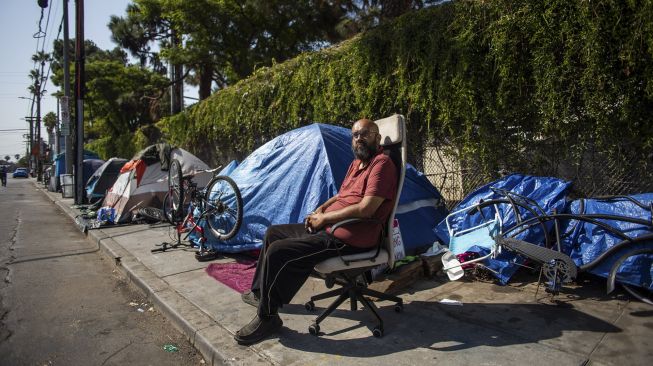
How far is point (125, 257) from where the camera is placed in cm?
617

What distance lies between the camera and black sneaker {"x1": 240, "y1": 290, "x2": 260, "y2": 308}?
12.5 feet

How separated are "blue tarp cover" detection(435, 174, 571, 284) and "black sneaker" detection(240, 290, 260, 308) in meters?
2.31

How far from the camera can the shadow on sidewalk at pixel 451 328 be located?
3.05 meters

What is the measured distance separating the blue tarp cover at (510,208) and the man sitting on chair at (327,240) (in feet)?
5.56

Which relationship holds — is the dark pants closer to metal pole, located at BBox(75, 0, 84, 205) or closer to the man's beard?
the man's beard

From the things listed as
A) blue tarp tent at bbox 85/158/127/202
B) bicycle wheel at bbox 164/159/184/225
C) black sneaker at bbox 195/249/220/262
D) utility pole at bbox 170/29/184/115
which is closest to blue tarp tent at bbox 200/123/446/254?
black sneaker at bbox 195/249/220/262

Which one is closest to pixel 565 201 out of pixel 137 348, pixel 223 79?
pixel 137 348

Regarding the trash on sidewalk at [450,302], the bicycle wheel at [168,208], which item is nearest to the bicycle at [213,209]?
the bicycle wheel at [168,208]

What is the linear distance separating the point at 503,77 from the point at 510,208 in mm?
1655

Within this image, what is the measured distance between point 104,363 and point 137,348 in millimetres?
292

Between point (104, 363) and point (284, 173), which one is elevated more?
point (284, 173)

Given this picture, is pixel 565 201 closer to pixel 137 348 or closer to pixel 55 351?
pixel 137 348

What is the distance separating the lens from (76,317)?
4070mm

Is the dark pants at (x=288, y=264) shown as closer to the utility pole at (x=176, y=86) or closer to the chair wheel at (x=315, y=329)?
the chair wheel at (x=315, y=329)
